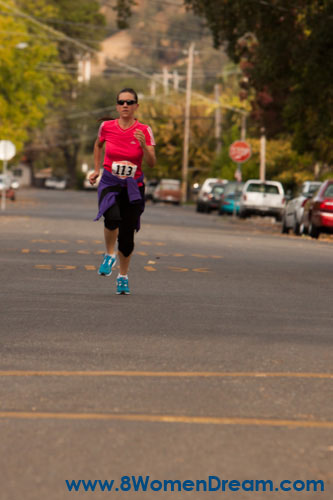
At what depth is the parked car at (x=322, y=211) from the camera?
31770 mm

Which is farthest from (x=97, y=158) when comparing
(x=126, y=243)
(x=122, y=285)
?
(x=122, y=285)

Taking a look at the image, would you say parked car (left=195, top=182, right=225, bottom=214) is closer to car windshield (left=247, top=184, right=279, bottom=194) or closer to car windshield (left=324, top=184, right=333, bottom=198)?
car windshield (left=247, top=184, right=279, bottom=194)

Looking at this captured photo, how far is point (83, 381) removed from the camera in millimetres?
7930

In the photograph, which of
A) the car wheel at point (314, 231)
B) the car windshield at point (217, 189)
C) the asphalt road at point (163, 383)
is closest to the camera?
the asphalt road at point (163, 383)

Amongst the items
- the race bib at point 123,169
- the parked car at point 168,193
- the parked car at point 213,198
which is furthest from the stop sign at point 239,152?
the race bib at point 123,169

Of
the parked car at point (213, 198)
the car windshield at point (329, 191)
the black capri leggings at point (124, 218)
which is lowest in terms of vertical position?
the parked car at point (213, 198)

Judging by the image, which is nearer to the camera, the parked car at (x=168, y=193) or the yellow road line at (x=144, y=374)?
the yellow road line at (x=144, y=374)

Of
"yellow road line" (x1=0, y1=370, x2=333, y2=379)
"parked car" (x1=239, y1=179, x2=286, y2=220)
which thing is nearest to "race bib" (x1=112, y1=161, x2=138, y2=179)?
"yellow road line" (x1=0, y1=370, x2=333, y2=379)

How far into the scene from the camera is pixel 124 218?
44.3ft

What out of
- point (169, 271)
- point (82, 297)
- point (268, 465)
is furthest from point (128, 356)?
point (169, 271)

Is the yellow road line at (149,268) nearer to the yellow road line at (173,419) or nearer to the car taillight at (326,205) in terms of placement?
the yellow road line at (173,419)

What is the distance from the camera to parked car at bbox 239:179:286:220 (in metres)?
A: 50.8

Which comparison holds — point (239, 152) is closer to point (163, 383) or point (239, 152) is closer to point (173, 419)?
point (163, 383)

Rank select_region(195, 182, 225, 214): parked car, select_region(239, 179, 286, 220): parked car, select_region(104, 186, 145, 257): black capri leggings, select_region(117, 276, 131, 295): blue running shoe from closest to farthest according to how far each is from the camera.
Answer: select_region(104, 186, 145, 257): black capri leggings, select_region(117, 276, 131, 295): blue running shoe, select_region(239, 179, 286, 220): parked car, select_region(195, 182, 225, 214): parked car
